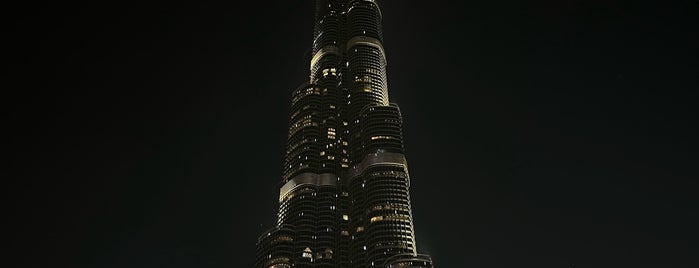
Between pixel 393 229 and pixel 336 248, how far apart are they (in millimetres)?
22678

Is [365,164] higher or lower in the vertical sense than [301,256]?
higher

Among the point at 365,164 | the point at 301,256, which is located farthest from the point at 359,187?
the point at 301,256

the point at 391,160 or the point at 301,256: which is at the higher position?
the point at 391,160

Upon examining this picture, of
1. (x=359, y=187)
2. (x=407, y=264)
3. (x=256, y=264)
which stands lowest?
(x=407, y=264)

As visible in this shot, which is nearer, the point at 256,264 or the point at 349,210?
the point at 256,264

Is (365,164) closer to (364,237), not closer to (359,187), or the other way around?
(359,187)

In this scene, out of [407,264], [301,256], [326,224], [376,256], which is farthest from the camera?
[326,224]

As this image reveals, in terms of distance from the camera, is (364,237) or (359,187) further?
(359,187)

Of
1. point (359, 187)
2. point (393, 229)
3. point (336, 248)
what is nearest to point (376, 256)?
point (393, 229)

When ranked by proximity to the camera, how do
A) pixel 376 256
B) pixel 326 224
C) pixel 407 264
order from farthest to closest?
pixel 326 224 → pixel 376 256 → pixel 407 264

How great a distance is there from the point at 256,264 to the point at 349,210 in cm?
3656

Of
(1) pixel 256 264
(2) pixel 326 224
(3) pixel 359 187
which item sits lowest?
(1) pixel 256 264

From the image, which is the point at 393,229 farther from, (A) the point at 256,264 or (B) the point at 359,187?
(A) the point at 256,264

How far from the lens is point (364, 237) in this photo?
584ft
